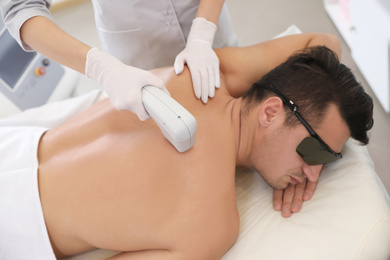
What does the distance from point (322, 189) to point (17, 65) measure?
178cm

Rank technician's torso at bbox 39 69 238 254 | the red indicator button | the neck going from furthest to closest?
the red indicator button, the neck, technician's torso at bbox 39 69 238 254

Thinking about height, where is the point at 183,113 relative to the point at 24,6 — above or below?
below

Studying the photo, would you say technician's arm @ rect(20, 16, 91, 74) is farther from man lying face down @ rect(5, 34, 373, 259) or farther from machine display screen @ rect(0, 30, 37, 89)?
machine display screen @ rect(0, 30, 37, 89)

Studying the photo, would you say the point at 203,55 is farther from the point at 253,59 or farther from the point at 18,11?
the point at 18,11

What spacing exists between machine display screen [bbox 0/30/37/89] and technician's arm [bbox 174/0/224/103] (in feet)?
3.98

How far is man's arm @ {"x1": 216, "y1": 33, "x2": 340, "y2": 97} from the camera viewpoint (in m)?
1.60

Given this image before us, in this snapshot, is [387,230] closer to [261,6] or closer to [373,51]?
[373,51]

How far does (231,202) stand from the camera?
1291 millimetres

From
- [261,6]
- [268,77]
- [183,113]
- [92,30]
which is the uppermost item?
[183,113]

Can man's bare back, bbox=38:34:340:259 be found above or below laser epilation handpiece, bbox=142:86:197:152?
below

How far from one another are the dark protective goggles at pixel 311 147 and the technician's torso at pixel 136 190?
0.24 metres

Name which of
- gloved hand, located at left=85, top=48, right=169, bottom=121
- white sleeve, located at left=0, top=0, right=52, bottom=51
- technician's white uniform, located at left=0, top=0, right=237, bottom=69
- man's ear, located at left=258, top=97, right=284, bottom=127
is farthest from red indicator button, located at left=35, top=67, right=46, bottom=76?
man's ear, located at left=258, top=97, right=284, bottom=127

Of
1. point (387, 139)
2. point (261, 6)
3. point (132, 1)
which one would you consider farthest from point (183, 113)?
point (261, 6)

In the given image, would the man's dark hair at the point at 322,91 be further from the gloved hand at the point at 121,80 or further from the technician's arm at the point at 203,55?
the gloved hand at the point at 121,80
